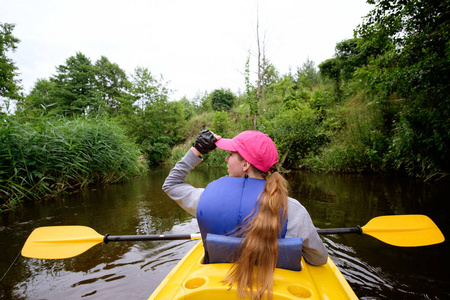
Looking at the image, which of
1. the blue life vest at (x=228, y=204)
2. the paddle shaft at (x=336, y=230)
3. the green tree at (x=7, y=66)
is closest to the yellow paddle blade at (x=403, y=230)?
the paddle shaft at (x=336, y=230)

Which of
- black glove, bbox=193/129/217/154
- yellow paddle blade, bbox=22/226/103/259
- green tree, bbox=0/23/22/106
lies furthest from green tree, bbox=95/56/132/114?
black glove, bbox=193/129/217/154

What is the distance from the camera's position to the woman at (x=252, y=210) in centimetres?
99

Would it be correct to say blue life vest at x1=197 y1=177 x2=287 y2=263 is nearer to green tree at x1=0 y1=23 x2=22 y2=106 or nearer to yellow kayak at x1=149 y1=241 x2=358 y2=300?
yellow kayak at x1=149 y1=241 x2=358 y2=300

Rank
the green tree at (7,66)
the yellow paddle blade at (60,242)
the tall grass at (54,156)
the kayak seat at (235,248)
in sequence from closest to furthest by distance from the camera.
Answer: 1. the kayak seat at (235,248)
2. the yellow paddle blade at (60,242)
3. the tall grass at (54,156)
4. the green tree at (7,66)

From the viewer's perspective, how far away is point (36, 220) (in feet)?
11.7

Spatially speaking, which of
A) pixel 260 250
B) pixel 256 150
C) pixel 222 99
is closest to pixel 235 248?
pixel 260 250

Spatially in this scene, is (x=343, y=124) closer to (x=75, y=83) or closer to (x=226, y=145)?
(x=226, y=145)

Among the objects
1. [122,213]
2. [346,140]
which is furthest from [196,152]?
[346,140]

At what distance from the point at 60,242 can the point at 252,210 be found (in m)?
1.96

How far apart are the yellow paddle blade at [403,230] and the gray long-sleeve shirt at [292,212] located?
0.99m

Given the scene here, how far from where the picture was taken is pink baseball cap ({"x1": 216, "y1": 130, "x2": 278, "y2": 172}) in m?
1.25

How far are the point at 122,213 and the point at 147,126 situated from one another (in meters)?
16.2

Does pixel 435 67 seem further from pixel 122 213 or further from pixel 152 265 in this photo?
pixel 122 213

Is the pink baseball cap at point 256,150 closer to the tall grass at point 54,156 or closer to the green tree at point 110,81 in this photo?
the tall grass at point 54,156
